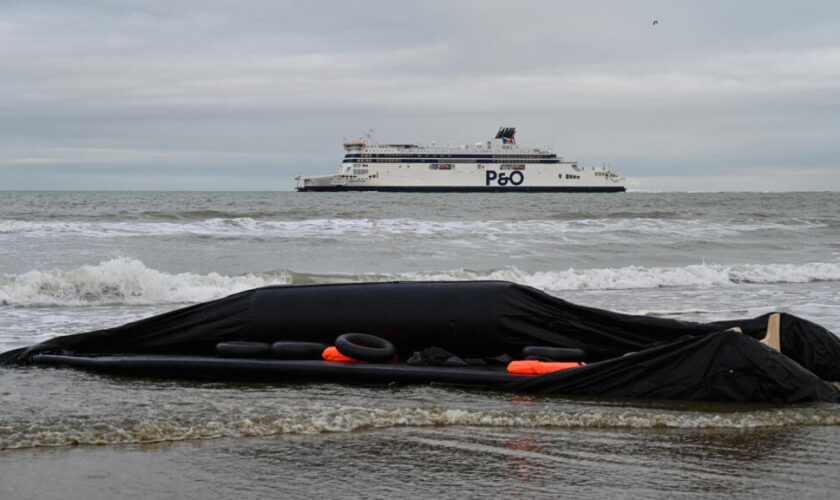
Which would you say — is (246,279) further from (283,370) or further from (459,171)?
(459,171)

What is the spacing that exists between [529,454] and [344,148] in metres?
90.5

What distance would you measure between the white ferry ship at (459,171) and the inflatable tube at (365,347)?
270 ft

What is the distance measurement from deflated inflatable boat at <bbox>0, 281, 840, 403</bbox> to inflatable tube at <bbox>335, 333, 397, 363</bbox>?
50 millimetres

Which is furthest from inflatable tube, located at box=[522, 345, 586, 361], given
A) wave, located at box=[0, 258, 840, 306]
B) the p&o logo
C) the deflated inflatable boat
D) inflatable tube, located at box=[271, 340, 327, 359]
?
the p&o logo

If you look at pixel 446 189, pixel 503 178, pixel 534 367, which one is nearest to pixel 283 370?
pixel 534 367

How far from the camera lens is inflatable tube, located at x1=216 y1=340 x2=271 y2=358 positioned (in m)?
5.55

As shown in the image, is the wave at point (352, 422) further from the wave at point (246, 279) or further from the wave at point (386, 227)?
the wave at point (386, 227)

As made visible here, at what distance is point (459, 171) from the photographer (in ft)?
292

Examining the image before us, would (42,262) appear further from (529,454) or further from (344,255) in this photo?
(529,454)

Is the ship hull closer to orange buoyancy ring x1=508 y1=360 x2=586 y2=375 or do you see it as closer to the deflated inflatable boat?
the deflated inflatable boat

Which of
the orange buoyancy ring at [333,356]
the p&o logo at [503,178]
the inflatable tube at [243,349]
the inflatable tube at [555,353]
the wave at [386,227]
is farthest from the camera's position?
the p&o logo at [503,178]

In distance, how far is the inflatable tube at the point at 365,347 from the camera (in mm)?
5363

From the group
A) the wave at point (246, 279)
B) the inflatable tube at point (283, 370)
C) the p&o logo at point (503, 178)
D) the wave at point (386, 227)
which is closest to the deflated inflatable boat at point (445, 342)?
the inflatable tube at point (283, 370)

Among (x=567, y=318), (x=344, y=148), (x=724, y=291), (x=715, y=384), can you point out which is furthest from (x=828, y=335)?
(x=344, y=148)
